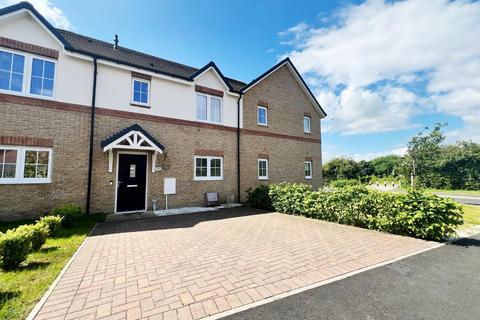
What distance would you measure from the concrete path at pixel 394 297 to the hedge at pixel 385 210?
1726mm

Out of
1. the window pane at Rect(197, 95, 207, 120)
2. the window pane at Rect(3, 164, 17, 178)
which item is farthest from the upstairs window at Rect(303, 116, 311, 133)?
the window pane at Rect(3, 164, 17, 178)

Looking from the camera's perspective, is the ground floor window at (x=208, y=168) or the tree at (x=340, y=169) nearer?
the ground floor window at (x=208, y=168)

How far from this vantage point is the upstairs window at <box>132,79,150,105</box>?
10289mm

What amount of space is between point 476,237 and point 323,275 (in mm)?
6119

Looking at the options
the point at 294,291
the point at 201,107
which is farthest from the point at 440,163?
the point at 294,291

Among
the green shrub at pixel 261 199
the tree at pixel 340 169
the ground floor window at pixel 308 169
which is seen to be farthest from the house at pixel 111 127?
the tree at pixel 340 169

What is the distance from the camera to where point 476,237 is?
6500mm

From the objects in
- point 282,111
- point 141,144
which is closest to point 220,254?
point 141,144

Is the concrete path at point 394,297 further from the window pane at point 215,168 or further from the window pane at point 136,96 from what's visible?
the window pane at point 136,96

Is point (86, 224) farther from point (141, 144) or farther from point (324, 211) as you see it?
point (324, 211)

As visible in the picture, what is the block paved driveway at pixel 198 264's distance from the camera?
2.99m

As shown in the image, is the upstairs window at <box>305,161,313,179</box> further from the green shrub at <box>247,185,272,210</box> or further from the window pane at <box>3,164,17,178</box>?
the window pane at <box>3,164,17,178</box>

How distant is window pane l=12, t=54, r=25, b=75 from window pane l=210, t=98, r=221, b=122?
7.89m

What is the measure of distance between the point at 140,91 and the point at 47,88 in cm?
339
